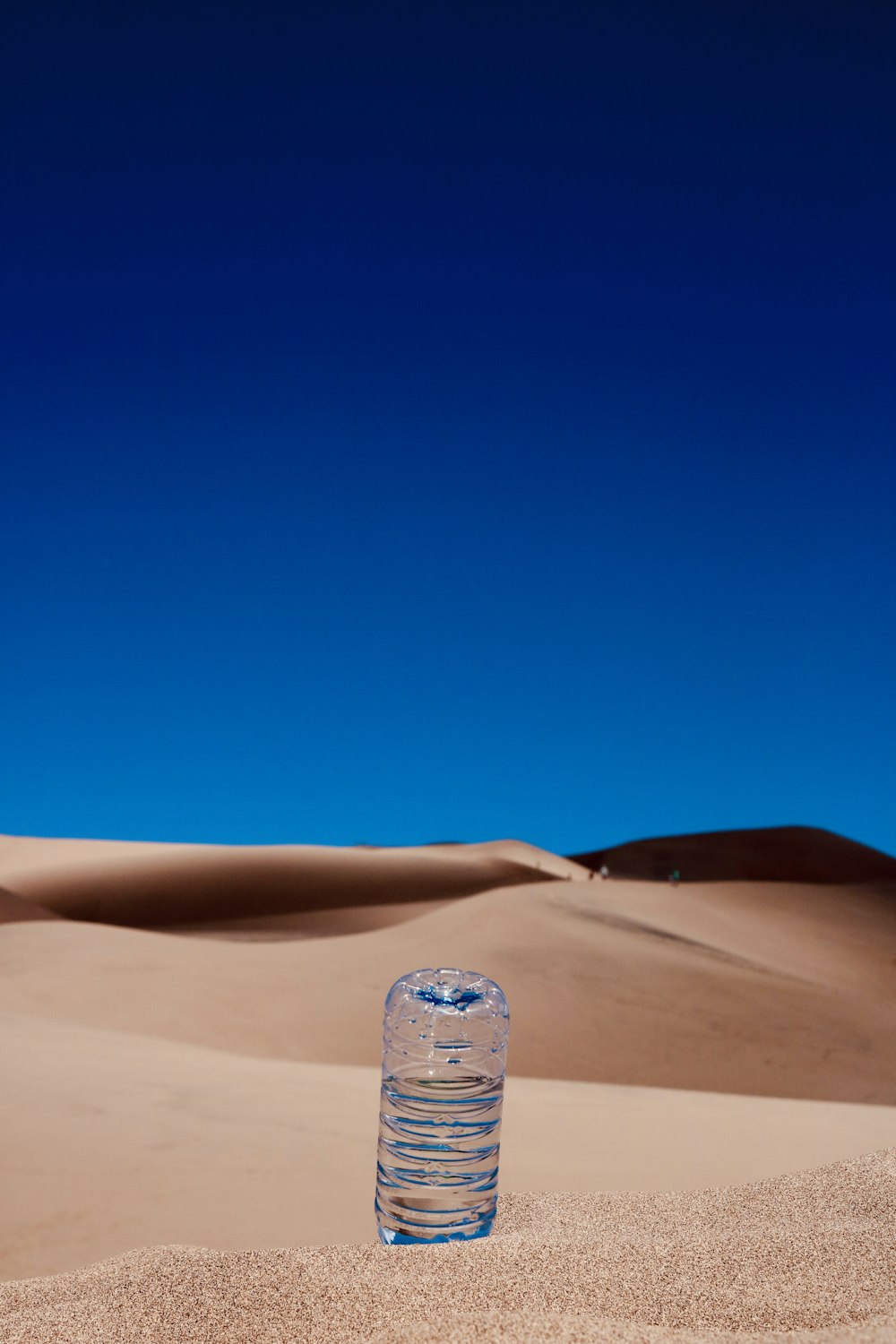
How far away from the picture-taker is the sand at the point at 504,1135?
2055 millimetres

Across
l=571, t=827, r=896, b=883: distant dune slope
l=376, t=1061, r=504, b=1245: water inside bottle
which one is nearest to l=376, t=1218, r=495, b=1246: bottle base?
l=376, t=1061, r=504, b=1245: water inside bottle

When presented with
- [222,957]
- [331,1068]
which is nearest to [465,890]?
[222,957]

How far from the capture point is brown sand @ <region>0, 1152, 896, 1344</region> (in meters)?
1.81

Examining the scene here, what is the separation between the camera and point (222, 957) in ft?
36.1

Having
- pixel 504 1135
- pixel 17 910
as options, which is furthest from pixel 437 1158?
pixel 17 910

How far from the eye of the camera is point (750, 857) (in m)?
25.1

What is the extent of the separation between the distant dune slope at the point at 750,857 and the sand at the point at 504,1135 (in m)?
8.53

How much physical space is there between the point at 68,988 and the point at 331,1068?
144 inches

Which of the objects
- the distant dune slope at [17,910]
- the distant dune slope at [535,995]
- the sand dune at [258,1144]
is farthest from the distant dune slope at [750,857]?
the sand dune at [258,1144]

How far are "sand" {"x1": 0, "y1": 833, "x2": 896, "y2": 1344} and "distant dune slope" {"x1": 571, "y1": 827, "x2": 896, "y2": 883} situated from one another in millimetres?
8534

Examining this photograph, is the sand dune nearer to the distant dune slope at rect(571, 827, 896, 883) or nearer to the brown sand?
the brown sand

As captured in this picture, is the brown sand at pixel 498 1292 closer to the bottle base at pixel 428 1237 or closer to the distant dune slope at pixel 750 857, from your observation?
the bottle base at pixel 428 1237

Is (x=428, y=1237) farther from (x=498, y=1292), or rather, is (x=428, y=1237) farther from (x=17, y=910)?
(x=17, y=910)

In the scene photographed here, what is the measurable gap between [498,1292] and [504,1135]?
2.83 metres
